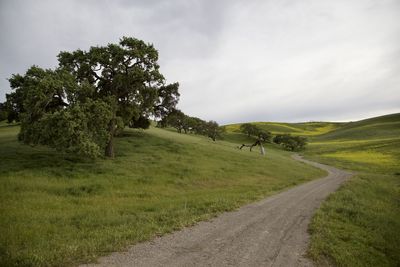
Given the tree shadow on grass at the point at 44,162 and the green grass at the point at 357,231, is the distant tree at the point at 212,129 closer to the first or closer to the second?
the tree shadow on grass at the point at 44,162

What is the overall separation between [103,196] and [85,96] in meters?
13.0

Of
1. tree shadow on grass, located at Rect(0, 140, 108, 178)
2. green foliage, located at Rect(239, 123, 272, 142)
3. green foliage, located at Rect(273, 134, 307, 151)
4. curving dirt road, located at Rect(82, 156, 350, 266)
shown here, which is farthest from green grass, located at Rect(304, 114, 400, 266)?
green foliage, located at Rect(239, 123, 272, 142)

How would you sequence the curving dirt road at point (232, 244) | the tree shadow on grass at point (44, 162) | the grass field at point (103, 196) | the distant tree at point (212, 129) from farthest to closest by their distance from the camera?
the distant tree at point (212, 129), the tree shadow on grass at point (44, 162), the grass field at point (103, 196), the curving dirt road at point (232, 244)

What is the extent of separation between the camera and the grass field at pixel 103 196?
9914 mm

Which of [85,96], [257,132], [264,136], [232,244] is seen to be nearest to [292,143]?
[264,136]

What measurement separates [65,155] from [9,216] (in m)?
18.0

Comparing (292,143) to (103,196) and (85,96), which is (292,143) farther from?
(103,196)

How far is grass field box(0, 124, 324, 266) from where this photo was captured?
9.91 m

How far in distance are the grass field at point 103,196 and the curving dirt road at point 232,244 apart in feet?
2.62

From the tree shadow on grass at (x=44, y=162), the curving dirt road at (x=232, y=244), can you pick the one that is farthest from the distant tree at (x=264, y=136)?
the curving dirt road at (x=232, y=244)

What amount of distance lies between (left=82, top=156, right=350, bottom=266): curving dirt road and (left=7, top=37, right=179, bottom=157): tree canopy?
16157 millimetres

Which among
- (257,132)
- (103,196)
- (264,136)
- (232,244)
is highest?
(257,132)

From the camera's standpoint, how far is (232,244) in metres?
10.2

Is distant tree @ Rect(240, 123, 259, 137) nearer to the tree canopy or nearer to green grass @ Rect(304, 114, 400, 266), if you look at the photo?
the tree canopy
